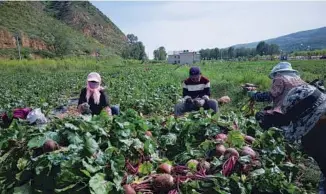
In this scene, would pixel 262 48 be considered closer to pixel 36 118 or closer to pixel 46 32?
pixel 46 32

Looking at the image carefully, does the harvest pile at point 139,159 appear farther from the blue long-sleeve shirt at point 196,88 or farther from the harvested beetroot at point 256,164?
the blue long-sleeve shirt at point 196,88

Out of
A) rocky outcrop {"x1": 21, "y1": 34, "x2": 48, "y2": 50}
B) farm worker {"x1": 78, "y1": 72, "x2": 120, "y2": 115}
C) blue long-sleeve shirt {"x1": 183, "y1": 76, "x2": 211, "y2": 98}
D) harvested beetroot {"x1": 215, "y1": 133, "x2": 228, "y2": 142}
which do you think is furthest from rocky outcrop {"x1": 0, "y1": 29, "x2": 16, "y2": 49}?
harvested beetroot {"x1": 215, "y1": 133, "x2": 228, "y2": 142}

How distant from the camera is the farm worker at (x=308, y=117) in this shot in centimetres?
270

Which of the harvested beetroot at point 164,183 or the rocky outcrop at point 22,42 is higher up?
the rocky outcrop at point 22,42

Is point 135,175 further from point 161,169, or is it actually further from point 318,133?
point 318,133

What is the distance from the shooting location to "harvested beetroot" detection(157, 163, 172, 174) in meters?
2.77

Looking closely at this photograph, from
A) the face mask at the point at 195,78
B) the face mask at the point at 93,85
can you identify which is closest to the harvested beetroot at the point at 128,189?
the face mask at the point at 93,85

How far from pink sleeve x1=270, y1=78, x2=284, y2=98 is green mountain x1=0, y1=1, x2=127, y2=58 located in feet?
144

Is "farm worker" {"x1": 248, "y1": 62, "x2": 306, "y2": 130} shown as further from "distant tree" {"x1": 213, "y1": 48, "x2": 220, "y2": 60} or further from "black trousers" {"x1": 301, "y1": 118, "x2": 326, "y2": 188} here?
"distant tree" {"x1": 213, "y1": 48, "x2": 220, "y2": 60}

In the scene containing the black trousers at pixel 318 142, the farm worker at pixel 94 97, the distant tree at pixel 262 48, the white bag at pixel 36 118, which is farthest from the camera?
the distant tree at pixel 262 48

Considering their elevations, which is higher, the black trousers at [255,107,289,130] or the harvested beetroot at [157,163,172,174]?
the black trousers at [255,107,289,130]

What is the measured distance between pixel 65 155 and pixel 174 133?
4.19 feet

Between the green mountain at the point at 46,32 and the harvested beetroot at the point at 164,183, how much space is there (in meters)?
43.9

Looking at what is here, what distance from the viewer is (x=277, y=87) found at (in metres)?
3.00
